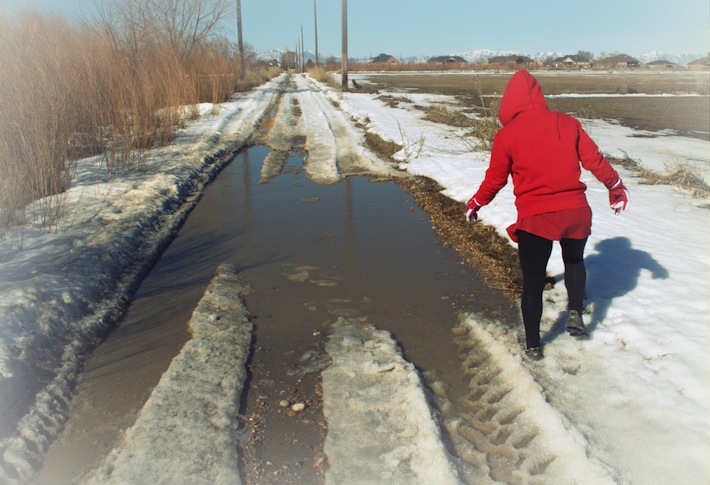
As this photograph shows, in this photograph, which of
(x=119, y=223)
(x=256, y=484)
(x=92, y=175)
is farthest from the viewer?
(x=92, y=175)

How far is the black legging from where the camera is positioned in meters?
3.31

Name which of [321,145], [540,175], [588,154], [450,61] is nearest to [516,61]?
[450,61]

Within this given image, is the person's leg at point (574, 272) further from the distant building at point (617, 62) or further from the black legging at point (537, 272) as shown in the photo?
the distant building at point (617, 62)

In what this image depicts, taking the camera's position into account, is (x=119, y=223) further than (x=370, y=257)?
Yes

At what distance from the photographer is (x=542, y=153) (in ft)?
10.4

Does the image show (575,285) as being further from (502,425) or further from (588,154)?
(502,425)

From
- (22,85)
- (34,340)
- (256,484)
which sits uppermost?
(22,85)

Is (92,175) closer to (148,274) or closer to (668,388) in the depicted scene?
(148,274)

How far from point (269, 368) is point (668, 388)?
233cm

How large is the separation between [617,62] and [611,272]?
355 ft

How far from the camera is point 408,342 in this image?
380 cm

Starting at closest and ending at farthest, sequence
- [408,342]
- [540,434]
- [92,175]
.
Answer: [540,434], [408,342], [92,175]

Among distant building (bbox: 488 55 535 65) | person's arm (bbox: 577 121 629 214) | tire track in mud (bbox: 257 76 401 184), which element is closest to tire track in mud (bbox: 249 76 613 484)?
person's arm (bbox: 577 121 629 214)

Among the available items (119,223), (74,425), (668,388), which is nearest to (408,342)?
(668,388)
